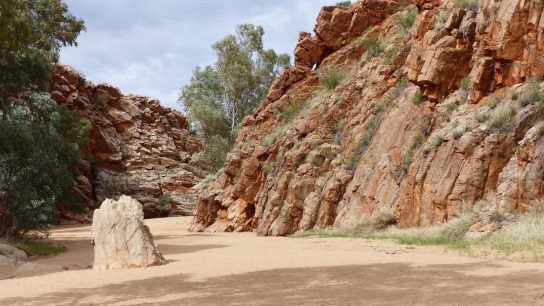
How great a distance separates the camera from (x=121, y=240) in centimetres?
1363

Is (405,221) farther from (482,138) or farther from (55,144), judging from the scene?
(55,144)

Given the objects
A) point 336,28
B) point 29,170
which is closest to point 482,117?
point 29,170

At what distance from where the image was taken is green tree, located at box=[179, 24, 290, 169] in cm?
5441

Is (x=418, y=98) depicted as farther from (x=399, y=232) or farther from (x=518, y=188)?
(x=518, y=188)

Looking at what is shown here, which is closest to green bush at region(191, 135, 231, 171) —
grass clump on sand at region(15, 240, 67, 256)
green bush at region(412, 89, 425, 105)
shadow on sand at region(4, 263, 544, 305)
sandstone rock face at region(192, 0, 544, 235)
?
sandstone rock face at region(192, 0, 544, 235)

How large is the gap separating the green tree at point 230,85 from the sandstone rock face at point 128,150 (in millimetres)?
4902

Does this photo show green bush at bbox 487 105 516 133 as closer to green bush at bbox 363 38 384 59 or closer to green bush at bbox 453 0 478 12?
green bush at bbox 453 0 478 12

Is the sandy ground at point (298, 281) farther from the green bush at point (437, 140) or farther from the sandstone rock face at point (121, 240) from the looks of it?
the green bush at point (437, 140)

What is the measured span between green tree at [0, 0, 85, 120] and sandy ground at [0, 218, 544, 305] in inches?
257

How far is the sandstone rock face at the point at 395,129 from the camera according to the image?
16688 millimetres

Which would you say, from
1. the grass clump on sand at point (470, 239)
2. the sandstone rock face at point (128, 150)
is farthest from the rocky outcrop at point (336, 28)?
the sandstone rock face at point (128, 150)

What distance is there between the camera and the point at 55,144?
81.6 ft

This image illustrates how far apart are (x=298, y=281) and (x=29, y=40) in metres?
12.5

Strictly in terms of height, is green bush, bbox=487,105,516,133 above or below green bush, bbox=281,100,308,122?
below
